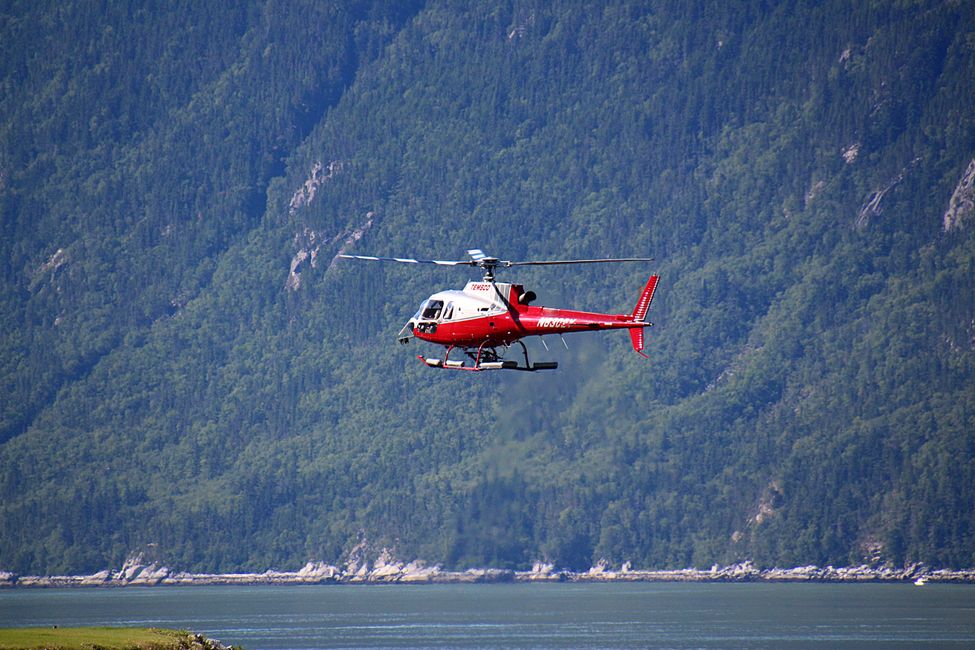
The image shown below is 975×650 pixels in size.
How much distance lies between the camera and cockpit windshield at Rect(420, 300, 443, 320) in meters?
104

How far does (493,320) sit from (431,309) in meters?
4.00

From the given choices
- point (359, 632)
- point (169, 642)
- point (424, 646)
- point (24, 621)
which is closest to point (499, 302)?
point (169, 642)

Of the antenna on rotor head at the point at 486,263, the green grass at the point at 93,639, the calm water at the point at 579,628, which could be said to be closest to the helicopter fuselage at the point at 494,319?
the antenna on rotor head at the point at 486,263

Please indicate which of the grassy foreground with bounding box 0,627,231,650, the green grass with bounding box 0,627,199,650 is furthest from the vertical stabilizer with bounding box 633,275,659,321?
the green grass with bounding box 0,627,199,650

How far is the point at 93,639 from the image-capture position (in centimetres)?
9412

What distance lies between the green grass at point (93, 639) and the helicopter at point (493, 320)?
16982 millimetres

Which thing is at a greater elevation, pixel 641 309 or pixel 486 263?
pixel 486 263

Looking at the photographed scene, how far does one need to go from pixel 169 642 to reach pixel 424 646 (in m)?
57.2

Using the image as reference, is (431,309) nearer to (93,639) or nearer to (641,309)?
(641,309)

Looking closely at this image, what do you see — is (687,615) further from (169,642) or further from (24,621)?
(169,642)

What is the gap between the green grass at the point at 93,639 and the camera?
90.0 m

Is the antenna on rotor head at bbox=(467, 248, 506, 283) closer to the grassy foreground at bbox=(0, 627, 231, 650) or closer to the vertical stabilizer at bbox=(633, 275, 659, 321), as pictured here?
the vertical stabilizer at bbox=(633, 275, 659, 321)

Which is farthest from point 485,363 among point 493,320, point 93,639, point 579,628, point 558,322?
point 579,628

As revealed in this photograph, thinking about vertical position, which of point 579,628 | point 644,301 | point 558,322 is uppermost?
point 644,301
